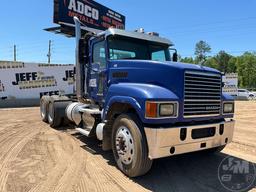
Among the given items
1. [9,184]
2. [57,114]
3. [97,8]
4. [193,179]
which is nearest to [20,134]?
[57,114]

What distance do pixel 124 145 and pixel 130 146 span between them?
0.62 ft

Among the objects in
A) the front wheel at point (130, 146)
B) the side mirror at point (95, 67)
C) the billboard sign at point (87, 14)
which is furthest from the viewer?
the billboard sign at point (87, 14)

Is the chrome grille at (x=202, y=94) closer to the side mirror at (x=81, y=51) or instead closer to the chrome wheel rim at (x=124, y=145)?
the chrome wheel rim at (x=124, y=145)

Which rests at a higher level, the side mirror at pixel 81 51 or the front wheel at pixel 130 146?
the side mirror at pixel 81 51

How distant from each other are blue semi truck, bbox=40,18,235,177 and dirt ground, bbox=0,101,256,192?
1.36ft

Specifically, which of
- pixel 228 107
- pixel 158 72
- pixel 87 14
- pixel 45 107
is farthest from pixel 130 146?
pixel 87 14

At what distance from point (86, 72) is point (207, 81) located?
3765mm

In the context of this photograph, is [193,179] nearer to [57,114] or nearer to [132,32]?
[132,32]

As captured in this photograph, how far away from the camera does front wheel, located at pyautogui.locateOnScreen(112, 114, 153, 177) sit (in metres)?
5.07

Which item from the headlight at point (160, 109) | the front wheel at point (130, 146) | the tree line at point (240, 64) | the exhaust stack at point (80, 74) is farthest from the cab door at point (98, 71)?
the tree line at point (240, 64)

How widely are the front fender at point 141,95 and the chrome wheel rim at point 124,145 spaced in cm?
53

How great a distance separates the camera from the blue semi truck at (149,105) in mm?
4957

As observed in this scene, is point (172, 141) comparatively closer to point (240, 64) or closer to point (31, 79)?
Answer: point (31, 79)

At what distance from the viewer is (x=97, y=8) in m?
24.9
